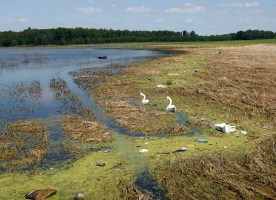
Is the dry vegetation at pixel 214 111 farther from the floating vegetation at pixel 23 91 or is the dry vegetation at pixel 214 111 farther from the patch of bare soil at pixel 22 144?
the floating vegetation at pixel 23 91

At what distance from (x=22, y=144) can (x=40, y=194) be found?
4.41m

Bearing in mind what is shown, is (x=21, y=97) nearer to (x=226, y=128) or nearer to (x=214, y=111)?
(x=214, y=111)

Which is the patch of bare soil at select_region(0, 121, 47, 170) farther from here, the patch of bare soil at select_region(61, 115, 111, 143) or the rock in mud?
the rock in mud

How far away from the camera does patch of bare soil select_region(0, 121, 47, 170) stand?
10315 mm

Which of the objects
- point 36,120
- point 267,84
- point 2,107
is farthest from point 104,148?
point 267,84

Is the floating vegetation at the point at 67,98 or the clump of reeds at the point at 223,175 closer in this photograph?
the clump of reeds at the point at 223,175

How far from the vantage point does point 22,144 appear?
39.7 feet

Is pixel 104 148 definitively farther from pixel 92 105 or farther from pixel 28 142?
pixel 92 105

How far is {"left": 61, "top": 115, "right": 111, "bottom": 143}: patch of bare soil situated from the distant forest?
136783mm

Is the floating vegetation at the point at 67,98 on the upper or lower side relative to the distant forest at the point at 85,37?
lower

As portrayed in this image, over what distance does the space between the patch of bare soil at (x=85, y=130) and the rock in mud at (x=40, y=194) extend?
13.7 feet

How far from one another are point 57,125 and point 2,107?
6.02 metres

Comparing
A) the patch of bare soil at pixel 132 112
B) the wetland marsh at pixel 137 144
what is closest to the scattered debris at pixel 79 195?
the wetland marsh at pixel 137 144

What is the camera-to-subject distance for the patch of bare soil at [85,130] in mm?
12616
